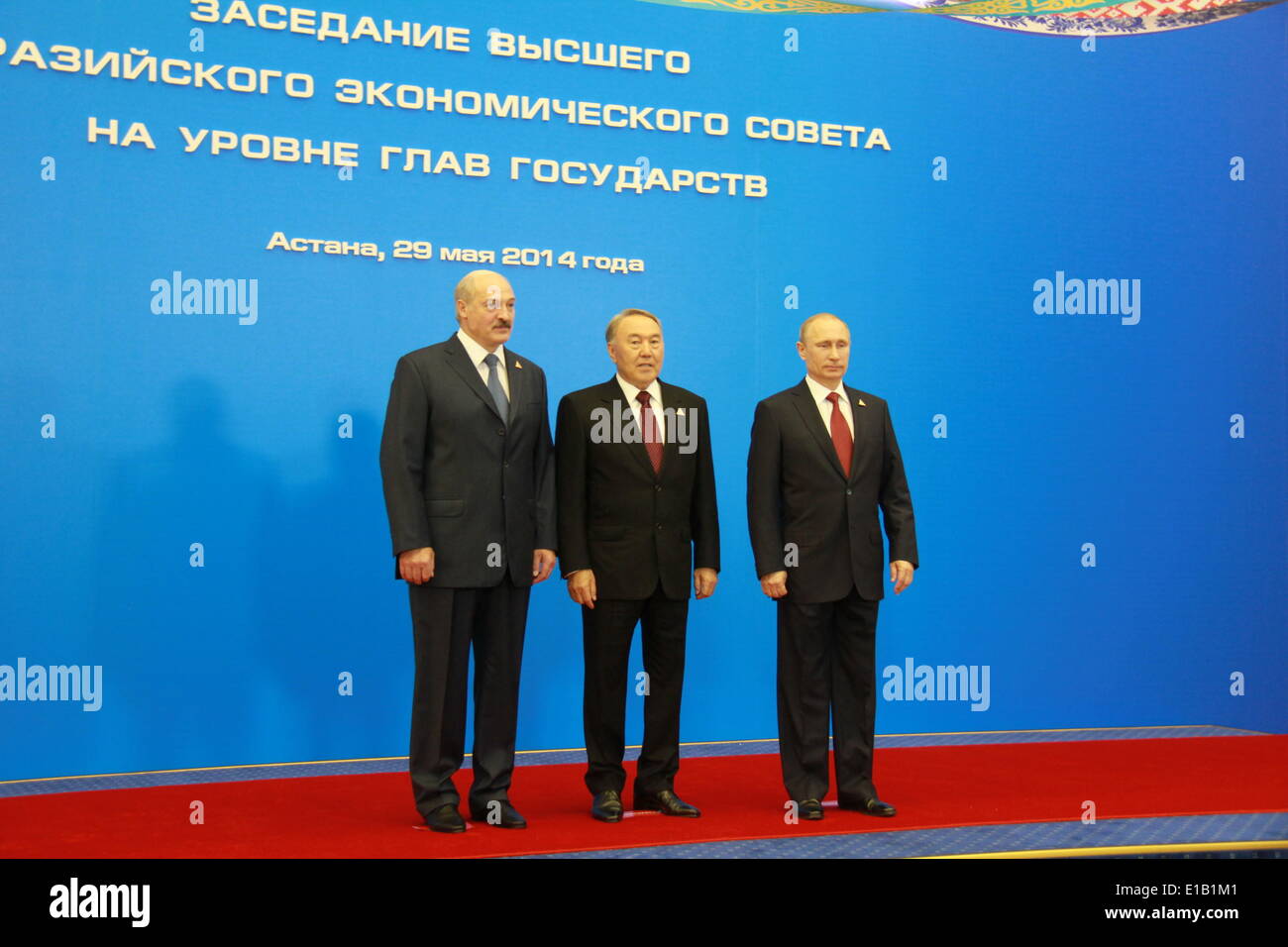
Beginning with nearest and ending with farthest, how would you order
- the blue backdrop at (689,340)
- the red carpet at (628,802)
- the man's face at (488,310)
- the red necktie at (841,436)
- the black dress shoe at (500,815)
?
the red carpet at (628,802)
the black dress shoe at (500,815)
the man's face at (488,310)
the red necktie at (841,436)
the blue backdrop at (689,340)

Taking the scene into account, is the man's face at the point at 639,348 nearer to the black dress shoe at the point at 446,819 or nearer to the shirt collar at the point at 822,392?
the shirt collar at the point at 822,392

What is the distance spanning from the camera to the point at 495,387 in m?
4.07

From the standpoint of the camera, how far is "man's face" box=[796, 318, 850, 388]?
4.29 meters

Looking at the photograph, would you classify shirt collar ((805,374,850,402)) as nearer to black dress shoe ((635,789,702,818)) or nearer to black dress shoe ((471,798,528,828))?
black dress shoe ((635,789,702,818))

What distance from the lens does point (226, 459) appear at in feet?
16.6

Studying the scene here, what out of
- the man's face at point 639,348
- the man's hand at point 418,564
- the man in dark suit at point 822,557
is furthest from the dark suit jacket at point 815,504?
the man's hand at point 418,564

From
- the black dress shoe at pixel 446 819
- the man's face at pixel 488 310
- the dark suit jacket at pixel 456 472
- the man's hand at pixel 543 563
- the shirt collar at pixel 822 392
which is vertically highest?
the man's face at pixel 488 310

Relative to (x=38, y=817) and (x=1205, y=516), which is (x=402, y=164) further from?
(x=1205, y=516)

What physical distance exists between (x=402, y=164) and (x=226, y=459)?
4.55 feet

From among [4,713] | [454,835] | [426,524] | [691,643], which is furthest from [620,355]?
[4,713]

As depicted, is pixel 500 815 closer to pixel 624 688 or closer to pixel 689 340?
pixel 624 688

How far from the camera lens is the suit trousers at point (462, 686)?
12.9ft

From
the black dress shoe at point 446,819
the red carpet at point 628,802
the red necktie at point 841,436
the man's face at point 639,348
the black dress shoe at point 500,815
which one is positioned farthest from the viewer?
the red necktie at point 841,436

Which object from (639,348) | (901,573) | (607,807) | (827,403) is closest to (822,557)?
(901,573)
